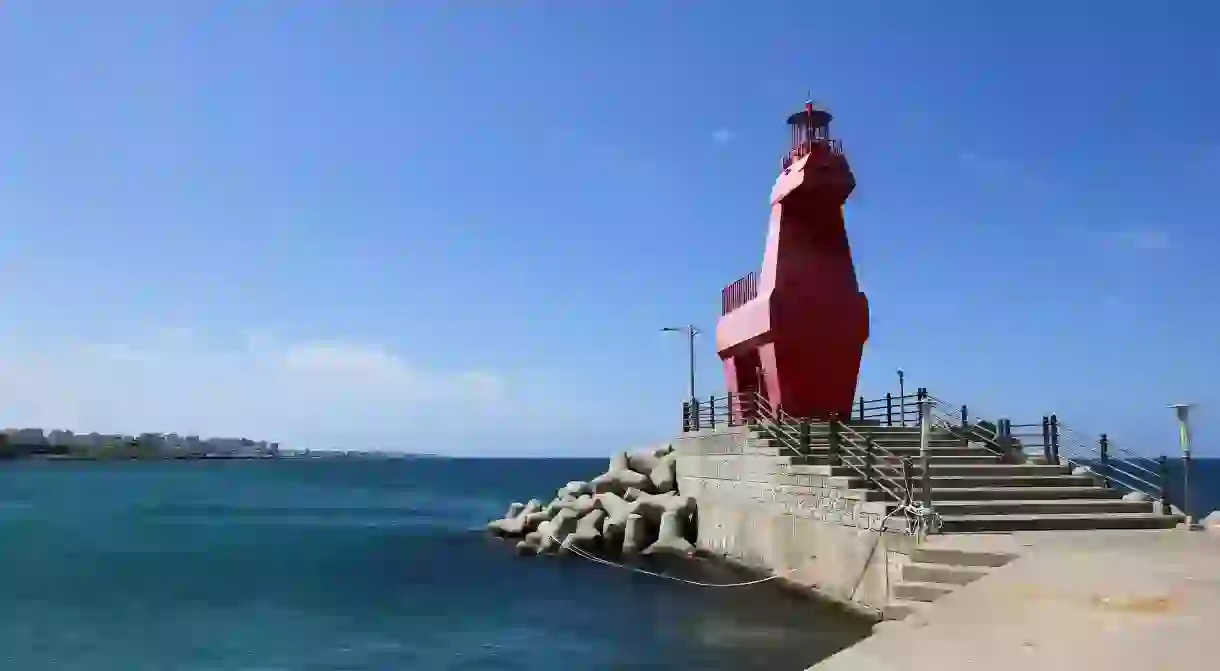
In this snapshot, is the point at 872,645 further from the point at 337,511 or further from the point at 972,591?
the point at 337,511

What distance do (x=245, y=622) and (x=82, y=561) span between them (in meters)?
15.0

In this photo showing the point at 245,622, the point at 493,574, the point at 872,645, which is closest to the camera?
the point at 872,645

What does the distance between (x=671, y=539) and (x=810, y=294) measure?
278 inches

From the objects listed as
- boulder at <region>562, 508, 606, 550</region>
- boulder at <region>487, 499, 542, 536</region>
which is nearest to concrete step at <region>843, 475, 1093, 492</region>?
boulder at <region>562, 508, 606, 550</region>

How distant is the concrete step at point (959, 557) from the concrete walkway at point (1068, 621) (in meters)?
0.35

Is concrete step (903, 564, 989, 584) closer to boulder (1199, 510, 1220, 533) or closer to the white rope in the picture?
boulder (1199, 510, 1220, 533)

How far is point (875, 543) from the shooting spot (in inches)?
592

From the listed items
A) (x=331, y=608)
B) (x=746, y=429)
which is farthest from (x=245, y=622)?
(x=746, y=429)

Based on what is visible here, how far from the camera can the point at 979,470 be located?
59.2ft

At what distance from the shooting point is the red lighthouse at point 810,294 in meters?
23.8

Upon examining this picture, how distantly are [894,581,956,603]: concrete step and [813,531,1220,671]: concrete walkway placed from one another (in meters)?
1.05

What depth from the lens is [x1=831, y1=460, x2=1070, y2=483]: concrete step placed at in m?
17.9

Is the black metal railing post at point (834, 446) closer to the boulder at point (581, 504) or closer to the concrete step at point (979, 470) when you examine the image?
the concrete step at point (979, 470)

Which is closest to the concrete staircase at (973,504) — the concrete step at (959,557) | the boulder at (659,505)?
the concrete step at (959,557)
